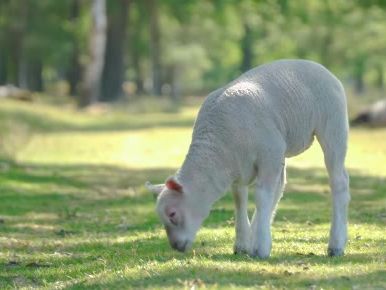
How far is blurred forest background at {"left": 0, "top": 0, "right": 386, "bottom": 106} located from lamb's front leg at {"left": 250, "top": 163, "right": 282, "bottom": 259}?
30.0 meters

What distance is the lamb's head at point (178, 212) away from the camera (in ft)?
31.6

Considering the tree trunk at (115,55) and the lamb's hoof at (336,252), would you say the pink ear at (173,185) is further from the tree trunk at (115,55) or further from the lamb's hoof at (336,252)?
the tree trunk at (115,55)

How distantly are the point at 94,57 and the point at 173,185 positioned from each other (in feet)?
126

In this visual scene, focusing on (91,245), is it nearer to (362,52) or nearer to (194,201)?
(194,201)

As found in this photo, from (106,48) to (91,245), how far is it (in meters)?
46.0

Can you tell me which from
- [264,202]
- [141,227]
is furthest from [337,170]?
[141,227]

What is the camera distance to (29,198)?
18547mm

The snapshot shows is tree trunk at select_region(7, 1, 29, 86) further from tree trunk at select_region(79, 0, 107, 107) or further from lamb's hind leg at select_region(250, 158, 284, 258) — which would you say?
lamb's hind leg at select_region(250, 158, 284, 258)

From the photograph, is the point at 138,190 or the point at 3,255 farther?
the point at 138,190

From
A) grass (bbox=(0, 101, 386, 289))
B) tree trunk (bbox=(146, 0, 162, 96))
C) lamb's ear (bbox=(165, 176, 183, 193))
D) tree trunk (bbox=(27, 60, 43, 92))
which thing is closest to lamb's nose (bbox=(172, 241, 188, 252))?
grass (bbox=(0, 101, 386, 289))

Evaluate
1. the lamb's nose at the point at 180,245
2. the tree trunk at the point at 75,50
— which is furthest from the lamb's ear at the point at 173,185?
the tree trunk at the point at 75,50

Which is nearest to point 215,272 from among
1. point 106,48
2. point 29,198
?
point 29,198

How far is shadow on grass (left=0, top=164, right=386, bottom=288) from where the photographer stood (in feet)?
32.4

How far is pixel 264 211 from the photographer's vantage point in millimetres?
9938
